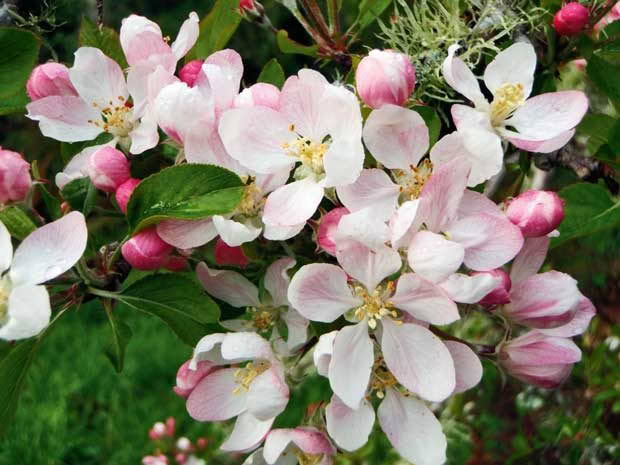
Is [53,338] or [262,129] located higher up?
[262,129]

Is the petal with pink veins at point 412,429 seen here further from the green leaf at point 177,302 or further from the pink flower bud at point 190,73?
the pink flower bud at point 190,73

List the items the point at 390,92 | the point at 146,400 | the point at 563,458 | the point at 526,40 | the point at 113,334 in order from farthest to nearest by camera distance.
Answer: the point at 146,400
the point at 563,458
the point at 526,40
the point at 113,334
the point at 390,92

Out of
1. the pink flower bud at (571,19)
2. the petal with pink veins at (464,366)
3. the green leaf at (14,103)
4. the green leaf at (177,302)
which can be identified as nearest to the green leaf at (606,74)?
the pink flower bud at (571,19)

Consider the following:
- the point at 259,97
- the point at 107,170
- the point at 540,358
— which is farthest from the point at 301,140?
→ the point at 540,358

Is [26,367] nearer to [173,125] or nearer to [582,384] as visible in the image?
[173,125]

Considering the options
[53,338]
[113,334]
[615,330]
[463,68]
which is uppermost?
[463,68]

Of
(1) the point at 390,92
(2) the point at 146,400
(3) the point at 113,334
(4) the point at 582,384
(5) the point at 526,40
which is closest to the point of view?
(1) the point at 390,92

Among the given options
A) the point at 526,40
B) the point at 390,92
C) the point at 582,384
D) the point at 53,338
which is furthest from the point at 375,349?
the point at 53,338

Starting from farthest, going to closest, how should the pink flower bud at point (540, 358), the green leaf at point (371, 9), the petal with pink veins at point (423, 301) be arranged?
the green leaf at point (371, 9) → the pink flower bud at point (540, 358) → the petal with pink veins at point (423, 301)

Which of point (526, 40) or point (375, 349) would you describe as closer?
point (375, 349)
